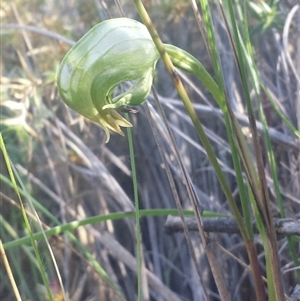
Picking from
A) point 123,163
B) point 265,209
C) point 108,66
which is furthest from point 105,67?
point 123,163

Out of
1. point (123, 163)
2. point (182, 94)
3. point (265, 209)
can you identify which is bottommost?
point (123, 163)

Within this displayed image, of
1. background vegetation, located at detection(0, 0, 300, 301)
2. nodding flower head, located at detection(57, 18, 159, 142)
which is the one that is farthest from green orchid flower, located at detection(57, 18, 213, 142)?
background vegetation, located at detection(0, 0, 300, 301)

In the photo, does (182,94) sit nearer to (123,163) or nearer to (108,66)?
(108,66)

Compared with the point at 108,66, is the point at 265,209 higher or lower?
lower

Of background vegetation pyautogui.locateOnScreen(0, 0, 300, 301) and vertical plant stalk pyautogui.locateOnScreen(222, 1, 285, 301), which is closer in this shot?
vertical plant stalk pyautogui.locateOnScreen(222, 1, 285, 301)

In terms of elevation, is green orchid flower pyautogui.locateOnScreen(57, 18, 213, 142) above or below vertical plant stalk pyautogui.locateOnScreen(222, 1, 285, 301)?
above

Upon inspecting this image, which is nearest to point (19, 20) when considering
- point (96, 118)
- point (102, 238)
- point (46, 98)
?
point (46, 98)

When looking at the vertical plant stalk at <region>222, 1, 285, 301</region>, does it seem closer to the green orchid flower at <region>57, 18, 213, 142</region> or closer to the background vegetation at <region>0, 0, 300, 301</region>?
the green orchid flower at <region>57, 18, 213, 142</region>

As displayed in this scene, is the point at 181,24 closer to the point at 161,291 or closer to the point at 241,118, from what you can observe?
the point at 241,118

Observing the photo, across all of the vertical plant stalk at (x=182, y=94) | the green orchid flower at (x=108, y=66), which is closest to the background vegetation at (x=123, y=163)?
the vertical plant stalk at (x=182, y=94)
